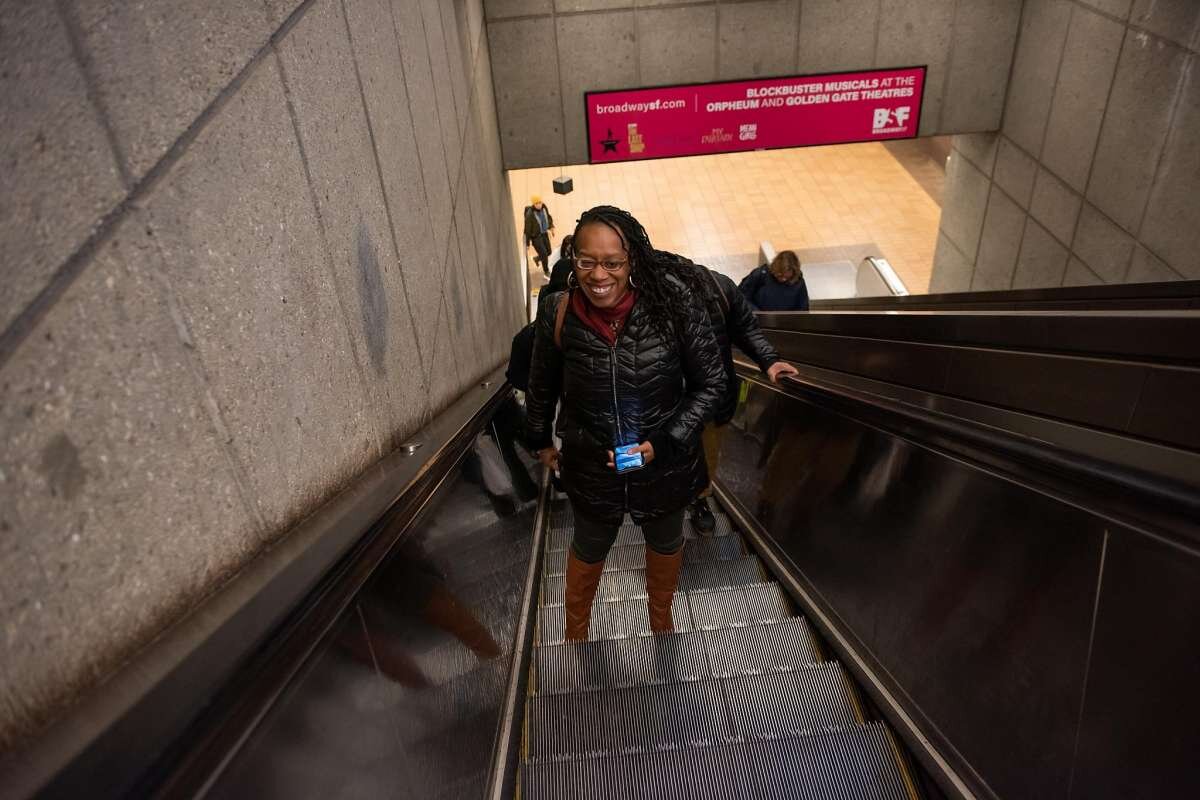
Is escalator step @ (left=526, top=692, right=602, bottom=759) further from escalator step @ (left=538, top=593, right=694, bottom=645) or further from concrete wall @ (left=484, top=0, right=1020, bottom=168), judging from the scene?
concrete wall @ (left=484, top=0, right=1020, bottom=168)

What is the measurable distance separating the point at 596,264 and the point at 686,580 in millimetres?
2003

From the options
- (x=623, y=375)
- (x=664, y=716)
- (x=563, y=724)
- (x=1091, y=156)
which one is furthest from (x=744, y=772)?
(x=1091, y=156)

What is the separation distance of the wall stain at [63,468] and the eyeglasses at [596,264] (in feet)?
4.42

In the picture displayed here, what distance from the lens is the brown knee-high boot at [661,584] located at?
285 centimetres

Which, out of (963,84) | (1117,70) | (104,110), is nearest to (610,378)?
(104,110)

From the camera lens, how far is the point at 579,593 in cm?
290

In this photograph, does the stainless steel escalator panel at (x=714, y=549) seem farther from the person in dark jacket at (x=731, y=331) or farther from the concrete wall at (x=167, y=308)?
the concrete wall at (x=167, y=308)

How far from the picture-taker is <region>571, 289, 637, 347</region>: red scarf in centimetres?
222

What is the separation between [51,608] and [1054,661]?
6.36 ft

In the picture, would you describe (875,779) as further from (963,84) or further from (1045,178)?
(963,84)

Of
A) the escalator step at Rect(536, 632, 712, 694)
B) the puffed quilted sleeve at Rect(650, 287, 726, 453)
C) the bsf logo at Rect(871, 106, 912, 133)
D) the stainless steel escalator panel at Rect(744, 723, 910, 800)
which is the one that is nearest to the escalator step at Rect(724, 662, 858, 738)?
the stainless steel escalator panel at Rect(744, 723, 910, 800)

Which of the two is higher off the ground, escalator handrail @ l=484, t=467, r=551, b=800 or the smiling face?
the smiling face

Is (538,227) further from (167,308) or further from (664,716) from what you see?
(167,308)

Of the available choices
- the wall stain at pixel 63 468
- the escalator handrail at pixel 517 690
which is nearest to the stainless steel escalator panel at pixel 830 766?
the escalator handrail at pixel 517 690
